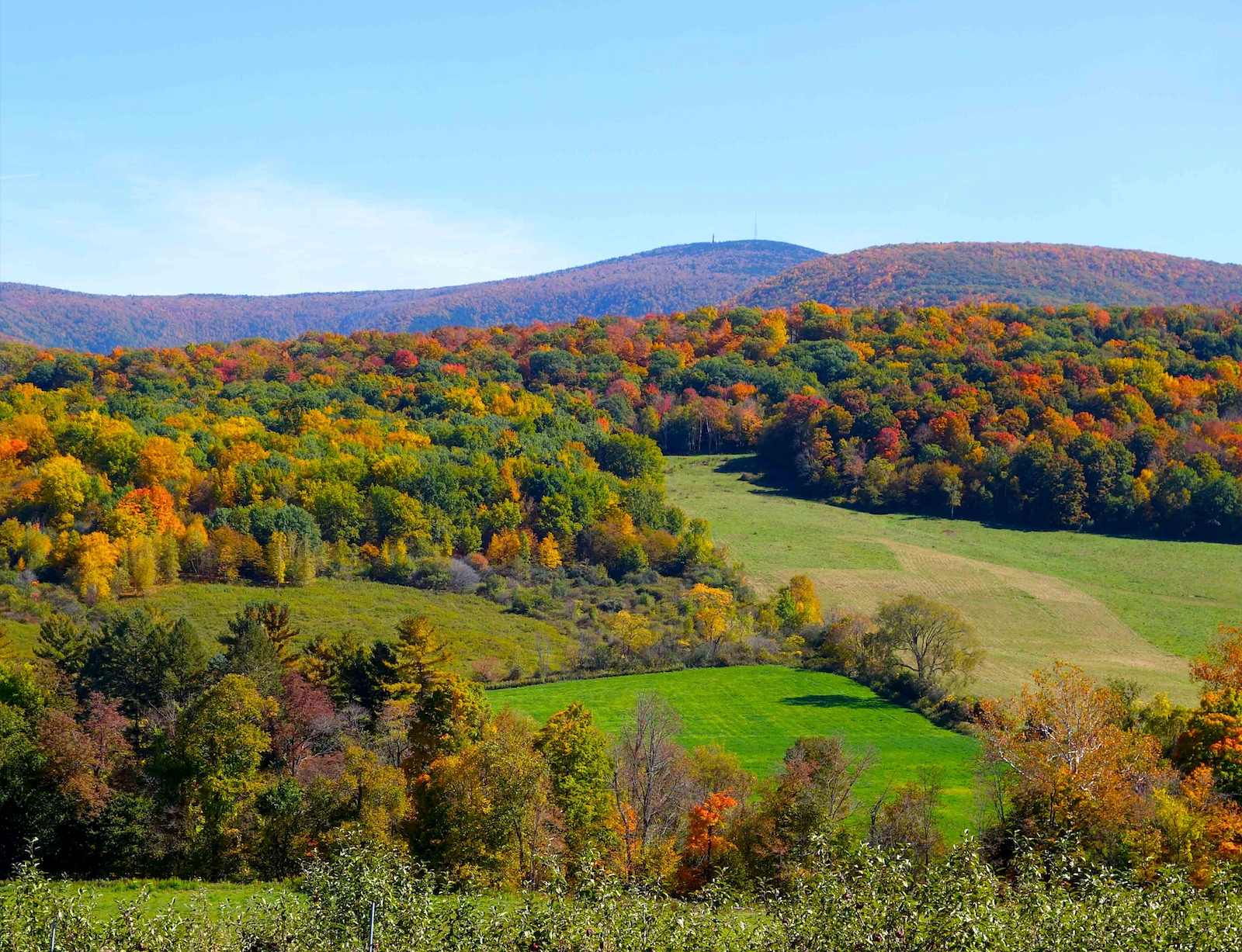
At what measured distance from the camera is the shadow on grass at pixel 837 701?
198ft

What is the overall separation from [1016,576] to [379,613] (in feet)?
167

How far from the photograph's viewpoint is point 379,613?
261 ft

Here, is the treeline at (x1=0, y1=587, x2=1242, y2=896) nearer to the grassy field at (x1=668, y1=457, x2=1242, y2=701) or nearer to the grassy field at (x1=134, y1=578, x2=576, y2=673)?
the grassy field at (x1=668, y1=457, x2=1242, y2=701)

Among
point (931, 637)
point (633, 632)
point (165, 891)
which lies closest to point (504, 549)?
point (633, 632)

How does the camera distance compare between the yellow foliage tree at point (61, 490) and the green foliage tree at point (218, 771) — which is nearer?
the green foliage tree at point (218, 771)

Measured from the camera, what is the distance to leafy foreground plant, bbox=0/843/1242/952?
19844 millimetres

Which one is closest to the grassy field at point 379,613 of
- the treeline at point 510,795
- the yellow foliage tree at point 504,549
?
the yellow foliage tree at point 504,549

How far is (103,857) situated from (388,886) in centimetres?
2212

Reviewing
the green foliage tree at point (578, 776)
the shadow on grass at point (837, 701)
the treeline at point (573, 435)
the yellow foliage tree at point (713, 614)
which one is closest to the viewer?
the green foliage tree at point (578, 776)

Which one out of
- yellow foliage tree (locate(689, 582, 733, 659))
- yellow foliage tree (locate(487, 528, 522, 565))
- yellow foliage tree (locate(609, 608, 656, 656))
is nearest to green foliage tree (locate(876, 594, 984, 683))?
yellow foliage tree (locate(689, 582, 733, 659))

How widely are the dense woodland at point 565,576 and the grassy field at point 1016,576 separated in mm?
4980

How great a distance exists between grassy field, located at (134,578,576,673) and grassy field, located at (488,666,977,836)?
7.78 m

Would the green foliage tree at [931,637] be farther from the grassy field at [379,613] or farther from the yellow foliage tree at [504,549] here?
the yellow foliage tree at [504,549]

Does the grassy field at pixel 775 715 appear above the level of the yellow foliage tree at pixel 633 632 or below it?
below
